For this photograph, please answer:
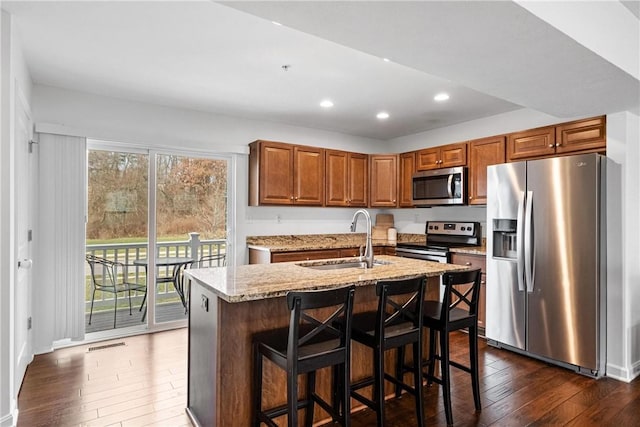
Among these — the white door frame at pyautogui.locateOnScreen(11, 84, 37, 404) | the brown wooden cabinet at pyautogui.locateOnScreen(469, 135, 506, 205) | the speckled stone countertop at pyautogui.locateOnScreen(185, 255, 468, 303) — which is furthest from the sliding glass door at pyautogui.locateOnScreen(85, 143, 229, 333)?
the brown wooden cabinet at pyautogui.locateOnScreen(469, 135, 506, 205)

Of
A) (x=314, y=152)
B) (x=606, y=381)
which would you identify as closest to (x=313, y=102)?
(x=314, y=152)

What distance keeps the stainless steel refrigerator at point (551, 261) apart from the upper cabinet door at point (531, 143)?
1.61 feet

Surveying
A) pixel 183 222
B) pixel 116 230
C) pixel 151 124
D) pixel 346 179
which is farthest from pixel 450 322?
pixel 151 124

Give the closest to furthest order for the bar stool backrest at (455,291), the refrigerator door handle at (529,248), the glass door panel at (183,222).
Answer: the bar stool backrest at (455,291) < the refrigerator door handle at (529,248) < the glass door panel at (183,222)

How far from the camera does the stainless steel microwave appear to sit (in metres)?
4.51

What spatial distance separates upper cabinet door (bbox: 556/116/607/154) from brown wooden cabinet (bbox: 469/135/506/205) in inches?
22.8

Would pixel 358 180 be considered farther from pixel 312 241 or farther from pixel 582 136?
pixel 582 136

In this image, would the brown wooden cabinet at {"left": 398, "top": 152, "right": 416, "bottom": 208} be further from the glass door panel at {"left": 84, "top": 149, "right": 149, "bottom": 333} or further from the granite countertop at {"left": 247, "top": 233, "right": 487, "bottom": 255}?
the glass door panel at {"left": 84, "top": 149, "right": 149, "bottom": 333}

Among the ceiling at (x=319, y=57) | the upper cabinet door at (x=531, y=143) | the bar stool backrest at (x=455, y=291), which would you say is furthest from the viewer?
the upper cabinet door at (x=531, y=143)

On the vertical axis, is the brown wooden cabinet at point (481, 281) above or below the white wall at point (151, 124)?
below

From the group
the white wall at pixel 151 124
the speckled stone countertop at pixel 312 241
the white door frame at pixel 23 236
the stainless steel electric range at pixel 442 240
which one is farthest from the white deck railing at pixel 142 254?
the stainless steel electric range at pixel 442 240

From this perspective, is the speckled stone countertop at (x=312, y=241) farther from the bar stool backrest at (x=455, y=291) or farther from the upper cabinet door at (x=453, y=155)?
the bar stool backrest at (x=455, y=291)

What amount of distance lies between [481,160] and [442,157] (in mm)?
558

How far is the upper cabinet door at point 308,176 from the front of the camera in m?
4.84
